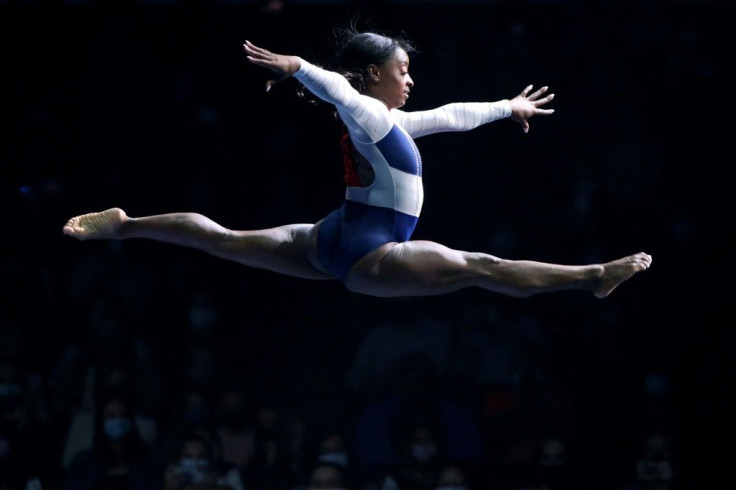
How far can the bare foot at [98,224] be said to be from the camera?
4562mm

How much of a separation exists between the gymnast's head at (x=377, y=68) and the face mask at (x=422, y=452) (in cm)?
220

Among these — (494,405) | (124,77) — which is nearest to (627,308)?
(494,405)

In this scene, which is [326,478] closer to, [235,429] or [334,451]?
[334,451]

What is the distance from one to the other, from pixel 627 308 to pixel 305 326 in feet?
5.71

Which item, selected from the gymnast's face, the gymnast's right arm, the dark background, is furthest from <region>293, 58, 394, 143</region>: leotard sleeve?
the dark background

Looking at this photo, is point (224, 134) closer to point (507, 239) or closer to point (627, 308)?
point (507, 239)

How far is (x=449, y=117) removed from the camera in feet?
15.5

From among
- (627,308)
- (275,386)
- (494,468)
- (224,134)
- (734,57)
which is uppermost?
(734,57)

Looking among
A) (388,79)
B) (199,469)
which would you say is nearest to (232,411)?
(199,469)

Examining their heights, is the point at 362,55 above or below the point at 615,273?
above

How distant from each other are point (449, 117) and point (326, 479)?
2.13 metres

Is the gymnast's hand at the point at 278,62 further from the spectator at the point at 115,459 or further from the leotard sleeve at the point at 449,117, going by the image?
the spectator at the point at 115,459

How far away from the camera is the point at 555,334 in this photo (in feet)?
21.5

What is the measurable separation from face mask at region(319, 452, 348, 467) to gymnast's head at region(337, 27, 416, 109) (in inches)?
89.5
